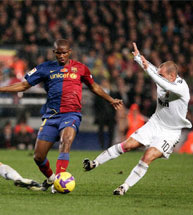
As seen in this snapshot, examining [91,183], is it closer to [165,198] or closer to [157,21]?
[165,198]

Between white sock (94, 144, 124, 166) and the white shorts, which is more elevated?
the white shorts

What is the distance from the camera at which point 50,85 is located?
8398 mm

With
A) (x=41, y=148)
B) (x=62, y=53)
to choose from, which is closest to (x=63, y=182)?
(x=41, y=148)

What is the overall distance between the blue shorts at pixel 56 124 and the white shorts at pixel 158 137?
3.13ft

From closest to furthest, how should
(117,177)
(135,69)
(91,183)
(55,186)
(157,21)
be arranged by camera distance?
(55,186) < (91,183) < (117,177) < (135,69) < (157,21)

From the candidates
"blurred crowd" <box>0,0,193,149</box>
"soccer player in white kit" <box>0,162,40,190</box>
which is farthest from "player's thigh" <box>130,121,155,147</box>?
"blurred crowd" <box>0,0,193,149</box>

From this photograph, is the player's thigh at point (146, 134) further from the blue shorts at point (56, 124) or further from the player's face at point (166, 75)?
the blue shorts at point (56, 124)

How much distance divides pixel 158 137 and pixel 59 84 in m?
1.58

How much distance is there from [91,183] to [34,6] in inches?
530

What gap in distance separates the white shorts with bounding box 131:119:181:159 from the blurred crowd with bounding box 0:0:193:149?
8927 millimetres

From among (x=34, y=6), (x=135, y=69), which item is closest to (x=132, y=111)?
(x=135, y=69)

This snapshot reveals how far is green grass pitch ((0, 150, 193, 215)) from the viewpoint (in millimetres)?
6684

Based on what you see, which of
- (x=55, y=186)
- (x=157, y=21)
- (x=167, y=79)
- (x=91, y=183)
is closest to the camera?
(x=55, y=186)

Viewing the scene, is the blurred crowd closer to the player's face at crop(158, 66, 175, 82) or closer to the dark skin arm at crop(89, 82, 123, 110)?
Result: the dark skin arm at crop(89, 82, 123, 110)
